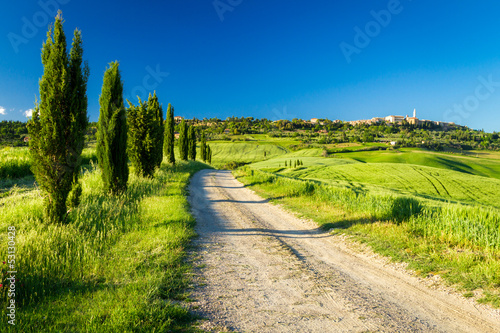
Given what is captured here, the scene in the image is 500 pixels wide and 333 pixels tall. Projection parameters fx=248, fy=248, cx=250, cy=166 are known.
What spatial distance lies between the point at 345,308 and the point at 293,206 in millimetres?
8351

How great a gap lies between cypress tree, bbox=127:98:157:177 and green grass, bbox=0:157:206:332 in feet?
34.8

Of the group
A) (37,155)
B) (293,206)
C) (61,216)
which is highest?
(37,155)

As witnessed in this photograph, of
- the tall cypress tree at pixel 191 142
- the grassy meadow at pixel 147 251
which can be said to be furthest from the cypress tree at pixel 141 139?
the tall cypress tree at pixel 191 142

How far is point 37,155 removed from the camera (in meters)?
7.29

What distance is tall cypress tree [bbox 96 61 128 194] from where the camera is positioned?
40.5ft

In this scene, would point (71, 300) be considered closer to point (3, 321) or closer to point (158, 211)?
point (3, 321)

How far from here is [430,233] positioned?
684 centimetres

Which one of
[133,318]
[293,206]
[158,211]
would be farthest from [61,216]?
[293,206]

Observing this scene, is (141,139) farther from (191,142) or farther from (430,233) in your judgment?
(191,142)

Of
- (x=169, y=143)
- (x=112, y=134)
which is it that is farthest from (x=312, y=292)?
(x=169, y=143)

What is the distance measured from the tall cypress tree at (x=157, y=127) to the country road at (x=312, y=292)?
14.7 m

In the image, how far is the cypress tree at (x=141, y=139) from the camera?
19.1 metres

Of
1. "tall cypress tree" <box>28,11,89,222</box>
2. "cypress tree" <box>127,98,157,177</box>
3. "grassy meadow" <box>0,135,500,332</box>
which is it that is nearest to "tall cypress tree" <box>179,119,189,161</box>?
"cypress tree" <box>127,98,157,177</box>

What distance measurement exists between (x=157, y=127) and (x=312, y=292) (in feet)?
63.5
